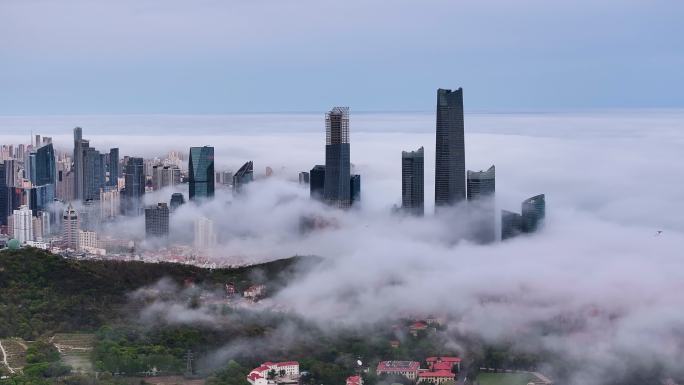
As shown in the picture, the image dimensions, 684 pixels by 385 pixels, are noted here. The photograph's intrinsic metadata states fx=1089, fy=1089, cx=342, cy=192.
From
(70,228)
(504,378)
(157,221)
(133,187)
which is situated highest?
(133,187)

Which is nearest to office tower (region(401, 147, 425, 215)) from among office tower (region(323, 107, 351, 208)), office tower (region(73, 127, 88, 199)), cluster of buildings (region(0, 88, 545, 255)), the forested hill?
cluster of buildings (region(0, 88, 545, 255))

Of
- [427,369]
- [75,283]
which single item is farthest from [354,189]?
[427,369]

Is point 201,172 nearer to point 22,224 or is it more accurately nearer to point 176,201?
point 176,201

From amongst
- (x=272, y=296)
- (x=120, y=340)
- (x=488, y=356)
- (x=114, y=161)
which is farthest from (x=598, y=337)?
(x=114, y=161)

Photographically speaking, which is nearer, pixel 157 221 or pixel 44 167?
pixel 157 221

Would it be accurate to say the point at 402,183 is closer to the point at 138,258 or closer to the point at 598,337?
the point at 138,258

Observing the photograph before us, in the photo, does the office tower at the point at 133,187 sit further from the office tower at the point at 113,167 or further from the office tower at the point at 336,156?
the office tower at the point at 336,156
